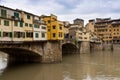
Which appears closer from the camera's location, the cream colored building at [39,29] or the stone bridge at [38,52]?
the stone bridge at [38,52]

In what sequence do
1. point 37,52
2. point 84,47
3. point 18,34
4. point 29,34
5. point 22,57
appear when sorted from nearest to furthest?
1. point 18,34
2. point 29,34
3. point 37,52
4. point 22,57
5. point 84,47

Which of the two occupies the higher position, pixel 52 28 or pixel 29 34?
pixel 52 28

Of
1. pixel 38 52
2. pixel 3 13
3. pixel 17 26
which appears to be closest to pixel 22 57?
pixel 38 52

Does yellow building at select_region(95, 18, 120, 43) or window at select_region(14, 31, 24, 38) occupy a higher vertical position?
yellow building at select_region(95, 18, 120, 43)

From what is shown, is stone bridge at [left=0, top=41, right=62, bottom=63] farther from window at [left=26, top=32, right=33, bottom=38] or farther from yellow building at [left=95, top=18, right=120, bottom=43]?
yellow building at [left=95, top=18, right=120, bottom=43]

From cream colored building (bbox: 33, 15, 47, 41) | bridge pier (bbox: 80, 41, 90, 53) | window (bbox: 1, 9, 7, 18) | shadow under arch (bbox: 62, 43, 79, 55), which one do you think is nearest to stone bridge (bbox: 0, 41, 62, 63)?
cream colored building (bbox: 33, 15, 47, 41)

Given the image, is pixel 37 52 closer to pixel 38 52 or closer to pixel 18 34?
pixel 38 52

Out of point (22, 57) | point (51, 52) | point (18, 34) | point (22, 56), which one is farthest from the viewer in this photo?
point (22, 57)

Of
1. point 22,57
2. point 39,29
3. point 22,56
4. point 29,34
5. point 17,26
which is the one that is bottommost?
point 22,57

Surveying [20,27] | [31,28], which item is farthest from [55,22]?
[20,27]

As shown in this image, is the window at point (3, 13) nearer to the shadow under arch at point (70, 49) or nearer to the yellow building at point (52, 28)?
the yellow building at point (52, 28)

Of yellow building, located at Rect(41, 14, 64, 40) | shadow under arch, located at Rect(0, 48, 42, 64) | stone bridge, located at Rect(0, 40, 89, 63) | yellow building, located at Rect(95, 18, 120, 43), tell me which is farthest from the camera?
yellow building, located at Rect(95, 18, 120, 43)

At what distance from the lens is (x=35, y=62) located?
4241cm

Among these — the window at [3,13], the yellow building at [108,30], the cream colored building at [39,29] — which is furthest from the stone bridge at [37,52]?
the yellow building at [108,30]
